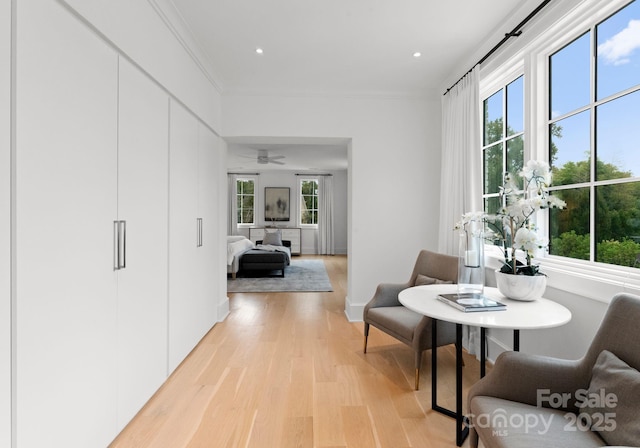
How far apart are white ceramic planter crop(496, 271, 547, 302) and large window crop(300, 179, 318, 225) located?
8.32 meters

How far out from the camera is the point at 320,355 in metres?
2.89

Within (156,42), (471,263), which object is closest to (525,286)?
(471,263)

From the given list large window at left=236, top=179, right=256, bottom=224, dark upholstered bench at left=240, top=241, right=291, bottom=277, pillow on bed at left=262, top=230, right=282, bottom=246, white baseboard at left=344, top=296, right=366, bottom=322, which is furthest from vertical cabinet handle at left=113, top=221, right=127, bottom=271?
large window at left=236, top=179, right=256, bottom=224

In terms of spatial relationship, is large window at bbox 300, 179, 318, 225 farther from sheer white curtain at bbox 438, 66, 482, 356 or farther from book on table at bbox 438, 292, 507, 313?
book on table at bbox 438, 292, 507, 313

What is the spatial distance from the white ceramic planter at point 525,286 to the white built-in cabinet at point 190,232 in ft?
7.66

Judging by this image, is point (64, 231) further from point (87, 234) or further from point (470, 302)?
point (470, 302)

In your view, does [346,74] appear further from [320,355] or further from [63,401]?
[63,401]

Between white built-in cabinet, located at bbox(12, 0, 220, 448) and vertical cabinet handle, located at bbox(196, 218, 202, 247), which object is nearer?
white built-in cabinet, located at bbox(12, 0, 220, 448)

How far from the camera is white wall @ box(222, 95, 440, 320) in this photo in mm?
3832

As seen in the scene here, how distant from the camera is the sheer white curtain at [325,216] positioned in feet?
32.6

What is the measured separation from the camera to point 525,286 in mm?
1919

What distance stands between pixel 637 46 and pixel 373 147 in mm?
2405

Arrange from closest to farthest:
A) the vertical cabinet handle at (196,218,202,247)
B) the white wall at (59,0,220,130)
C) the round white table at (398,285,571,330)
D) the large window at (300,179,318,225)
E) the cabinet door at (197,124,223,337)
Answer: the round white table at (398,285,571,330)
the white wall at (59,0,220,130)
the vertical cabinet handle at (196,218,202,247)
the cabinet door at (197,124,223,337)
the large window at (300,179,318,225)

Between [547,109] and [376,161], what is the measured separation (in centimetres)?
182
